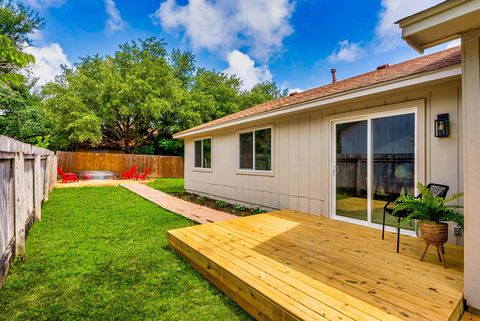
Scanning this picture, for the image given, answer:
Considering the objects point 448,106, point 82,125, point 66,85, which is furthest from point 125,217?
point 66,85

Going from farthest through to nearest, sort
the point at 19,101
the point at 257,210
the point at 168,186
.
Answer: the point at 19,101 < the point at 168,186 < the point at 257,210

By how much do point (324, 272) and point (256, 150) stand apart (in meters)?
4.39

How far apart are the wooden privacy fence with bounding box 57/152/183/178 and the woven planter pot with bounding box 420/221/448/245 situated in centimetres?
1711

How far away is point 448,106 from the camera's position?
11.0 ft

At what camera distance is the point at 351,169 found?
4508 mm

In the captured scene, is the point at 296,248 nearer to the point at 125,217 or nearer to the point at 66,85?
the point at 125,217

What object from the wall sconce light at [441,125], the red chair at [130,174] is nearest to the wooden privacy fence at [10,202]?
the wall sconce light at [441,125]

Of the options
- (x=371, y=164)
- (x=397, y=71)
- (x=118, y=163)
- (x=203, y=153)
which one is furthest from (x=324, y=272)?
(x=118, y=163)

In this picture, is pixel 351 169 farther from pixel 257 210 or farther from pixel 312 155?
pixel 257 210

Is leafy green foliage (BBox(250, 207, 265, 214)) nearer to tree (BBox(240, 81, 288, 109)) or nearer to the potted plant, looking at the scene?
the potted plant

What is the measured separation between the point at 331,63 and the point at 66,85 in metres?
21.2

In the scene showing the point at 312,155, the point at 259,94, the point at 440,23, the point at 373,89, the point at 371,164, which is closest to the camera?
the point at 440,23

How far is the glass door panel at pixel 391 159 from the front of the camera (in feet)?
12.4

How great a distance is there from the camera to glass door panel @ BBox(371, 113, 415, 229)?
149 inches
